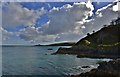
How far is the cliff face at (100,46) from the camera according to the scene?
6254 mm

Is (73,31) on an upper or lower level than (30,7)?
lower

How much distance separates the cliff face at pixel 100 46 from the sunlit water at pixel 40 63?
0.37 feet

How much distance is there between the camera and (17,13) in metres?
6.29

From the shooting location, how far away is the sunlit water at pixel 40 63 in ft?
20.5

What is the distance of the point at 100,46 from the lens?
6.30 metres

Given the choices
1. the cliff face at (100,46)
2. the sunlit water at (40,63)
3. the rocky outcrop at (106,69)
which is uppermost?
the cliff face at (100,46)

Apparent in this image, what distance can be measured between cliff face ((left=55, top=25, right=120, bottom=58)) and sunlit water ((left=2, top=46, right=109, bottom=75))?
0.11 metres

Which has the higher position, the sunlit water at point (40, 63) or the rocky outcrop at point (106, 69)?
the sunlit water at point (40, 63)

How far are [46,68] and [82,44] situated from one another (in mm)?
768

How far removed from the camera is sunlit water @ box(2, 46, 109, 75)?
6.26 meters

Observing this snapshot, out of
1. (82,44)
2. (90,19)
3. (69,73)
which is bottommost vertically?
(69,73)

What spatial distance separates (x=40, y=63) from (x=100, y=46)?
1107mm

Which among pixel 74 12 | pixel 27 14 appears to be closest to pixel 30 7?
pixel 27 14

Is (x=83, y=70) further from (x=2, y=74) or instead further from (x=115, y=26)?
(x=2, y=74)
